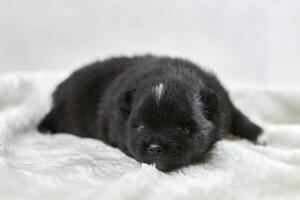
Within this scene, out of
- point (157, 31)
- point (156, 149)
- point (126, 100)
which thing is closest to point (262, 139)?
point (126, 100)

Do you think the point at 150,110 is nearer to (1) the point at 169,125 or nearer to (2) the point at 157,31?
(1) the point at 169,125

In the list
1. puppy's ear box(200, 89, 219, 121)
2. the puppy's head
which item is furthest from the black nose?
puppy's ear box(200, 89, 219, 121)

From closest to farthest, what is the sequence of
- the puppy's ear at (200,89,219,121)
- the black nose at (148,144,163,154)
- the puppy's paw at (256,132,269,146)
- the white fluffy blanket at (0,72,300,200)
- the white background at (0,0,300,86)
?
1. the white fluffy blanket at (0,72,300,200)
2. the black nose at (148,144,163,154)
3. the puppy's ear at (200,89,219,121)
4. the puppy's paw at (256,132,269,146)
5. the white background at (0,0,300,86)

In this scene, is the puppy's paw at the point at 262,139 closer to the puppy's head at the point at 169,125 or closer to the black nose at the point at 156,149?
the puppy's head at the point at 169,125

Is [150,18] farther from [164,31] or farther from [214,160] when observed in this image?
[214,160]

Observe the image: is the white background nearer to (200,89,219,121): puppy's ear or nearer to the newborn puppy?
the newborn puppy

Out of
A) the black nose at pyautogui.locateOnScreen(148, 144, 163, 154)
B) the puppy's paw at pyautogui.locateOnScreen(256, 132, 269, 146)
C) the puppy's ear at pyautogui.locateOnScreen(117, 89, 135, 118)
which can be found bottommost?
the puppy's paw at pyautogui.locateOnScreen(256, 132, 269, 146)
